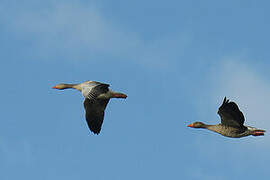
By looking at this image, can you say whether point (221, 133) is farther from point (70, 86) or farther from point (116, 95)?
point (70, 86)

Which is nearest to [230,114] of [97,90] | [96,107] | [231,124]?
[231,124]

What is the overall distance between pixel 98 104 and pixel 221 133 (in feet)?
21.3

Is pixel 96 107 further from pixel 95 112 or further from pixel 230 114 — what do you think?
pixel 230 114

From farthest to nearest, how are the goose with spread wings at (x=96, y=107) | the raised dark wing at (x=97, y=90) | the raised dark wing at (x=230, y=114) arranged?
the goose with spread wings at (x=96, y=107)
the raised dark wing at (x=97, y=90)
the raised dark wing at (x=230, y=114)

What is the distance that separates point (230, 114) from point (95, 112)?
7248 millimetres

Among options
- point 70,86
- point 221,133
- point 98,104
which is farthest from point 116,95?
point 221,133

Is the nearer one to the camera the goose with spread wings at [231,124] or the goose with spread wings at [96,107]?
the goose with spread wings at [231,124]

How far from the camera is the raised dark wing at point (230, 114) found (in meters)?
25.7

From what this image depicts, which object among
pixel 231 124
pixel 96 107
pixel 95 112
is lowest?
pixel 231 124

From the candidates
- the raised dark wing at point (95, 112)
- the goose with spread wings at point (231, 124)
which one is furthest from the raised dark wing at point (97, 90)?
the goose with spread wings at point (231, 124)

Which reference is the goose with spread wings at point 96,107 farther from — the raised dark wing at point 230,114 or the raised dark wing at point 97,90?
the raised dark wing at point 230,114

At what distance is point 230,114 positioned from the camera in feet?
86.1

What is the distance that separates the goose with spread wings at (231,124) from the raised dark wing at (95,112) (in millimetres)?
5342

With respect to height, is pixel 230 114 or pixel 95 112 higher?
pixel 95 112
